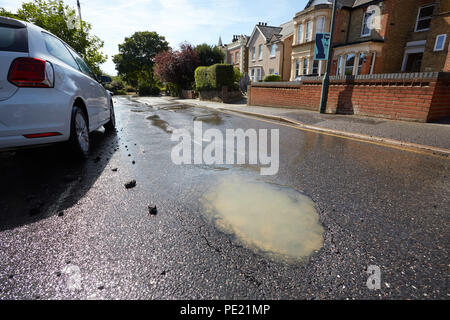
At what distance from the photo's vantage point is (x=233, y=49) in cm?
4262

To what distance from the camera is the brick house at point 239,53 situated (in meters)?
39.3

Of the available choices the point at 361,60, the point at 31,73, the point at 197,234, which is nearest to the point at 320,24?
the point at 361,60

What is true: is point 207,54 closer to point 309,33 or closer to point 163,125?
point 309,33

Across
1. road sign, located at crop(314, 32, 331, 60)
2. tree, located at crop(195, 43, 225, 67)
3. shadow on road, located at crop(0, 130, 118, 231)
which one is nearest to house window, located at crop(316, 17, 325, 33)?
road sign, located at crop(314, 32, 331, 60)

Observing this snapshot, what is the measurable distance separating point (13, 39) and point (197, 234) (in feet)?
11.1

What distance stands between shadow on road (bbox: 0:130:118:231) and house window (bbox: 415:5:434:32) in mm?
24332

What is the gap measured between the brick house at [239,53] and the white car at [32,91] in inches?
1550

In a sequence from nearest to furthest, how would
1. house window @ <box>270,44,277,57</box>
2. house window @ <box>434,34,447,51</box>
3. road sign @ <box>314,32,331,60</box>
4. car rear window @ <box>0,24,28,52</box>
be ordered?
car rear window @ <box>0,24,28,52</box> < road sign @ <box>314,32,331,60</box> < house window @ <box>434,34,447,51</box> < house window @ <box>270,44,277,57</box>

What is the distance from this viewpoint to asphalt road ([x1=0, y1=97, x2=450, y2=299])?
157 cm

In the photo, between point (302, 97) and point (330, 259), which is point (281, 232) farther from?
point (302, 97)

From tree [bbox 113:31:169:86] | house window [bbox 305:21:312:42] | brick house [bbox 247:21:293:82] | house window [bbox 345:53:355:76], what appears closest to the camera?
house window [bbox 345:53:355:76]

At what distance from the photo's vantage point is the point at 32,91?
295 cm

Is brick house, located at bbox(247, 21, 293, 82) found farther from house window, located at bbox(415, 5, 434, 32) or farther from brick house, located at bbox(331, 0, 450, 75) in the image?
house window, located at bbox(415, 5, 434, 32)

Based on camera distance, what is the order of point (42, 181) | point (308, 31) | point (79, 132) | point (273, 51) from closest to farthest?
point (42, 181) < point (79, 132) < point (308, 31) < point (273, 51)
